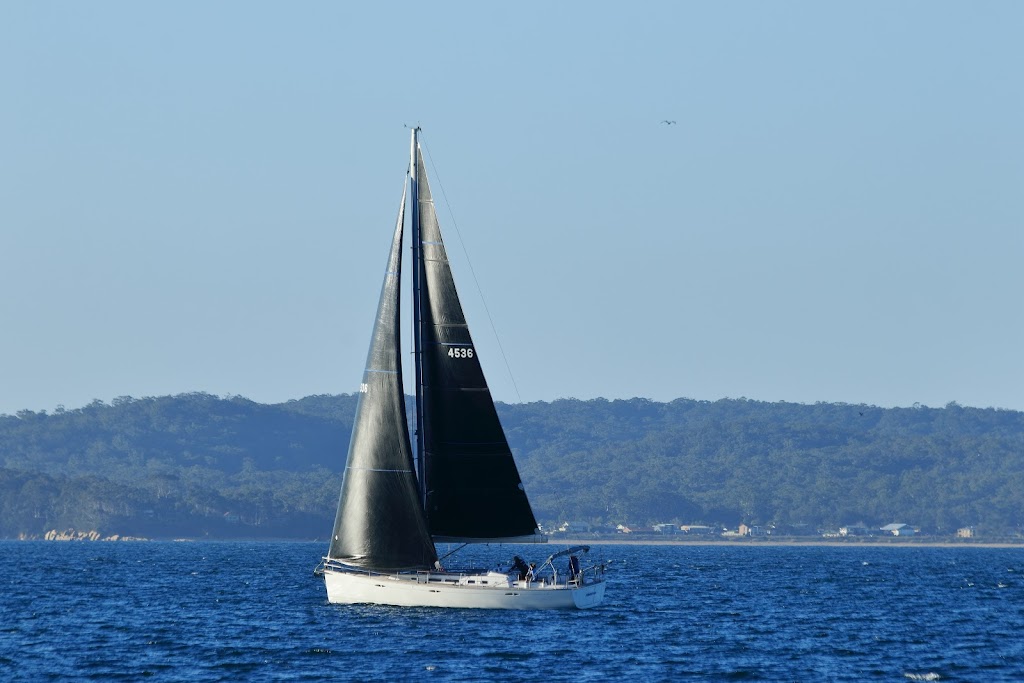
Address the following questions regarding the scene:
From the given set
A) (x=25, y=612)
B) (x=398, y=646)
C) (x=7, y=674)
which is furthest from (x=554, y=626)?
(x=25, y=612)

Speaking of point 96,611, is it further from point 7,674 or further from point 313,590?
point 7,674

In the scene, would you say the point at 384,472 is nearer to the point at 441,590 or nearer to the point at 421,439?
the point at 421,439

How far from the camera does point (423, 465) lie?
209 ft

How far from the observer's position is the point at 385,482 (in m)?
63.2

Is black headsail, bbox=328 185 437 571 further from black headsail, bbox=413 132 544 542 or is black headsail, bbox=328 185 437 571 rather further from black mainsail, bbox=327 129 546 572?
black headsail, bbox=413 132 544 542

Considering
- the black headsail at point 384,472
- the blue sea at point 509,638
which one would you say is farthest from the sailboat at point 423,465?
the blue sea at point 509,638

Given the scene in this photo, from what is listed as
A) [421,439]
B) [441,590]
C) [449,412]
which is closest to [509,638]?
[441,590]

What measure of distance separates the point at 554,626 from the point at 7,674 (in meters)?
20.5

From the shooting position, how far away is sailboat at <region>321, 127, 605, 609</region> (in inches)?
2483

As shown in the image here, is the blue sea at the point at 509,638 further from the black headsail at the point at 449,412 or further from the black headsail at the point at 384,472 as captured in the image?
the black headsail at the point at 449,412

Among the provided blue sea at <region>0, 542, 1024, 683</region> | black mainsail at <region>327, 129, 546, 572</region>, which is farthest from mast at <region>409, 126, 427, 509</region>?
blue sea at <region>0, 542, 1024, 683</region>

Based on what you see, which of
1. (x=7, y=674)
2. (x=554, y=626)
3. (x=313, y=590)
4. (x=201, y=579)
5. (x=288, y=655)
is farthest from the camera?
(x=201, y=579)

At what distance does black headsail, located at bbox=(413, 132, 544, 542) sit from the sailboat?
0.04 meters

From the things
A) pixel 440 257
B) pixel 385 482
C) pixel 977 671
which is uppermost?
pixel 440 257
